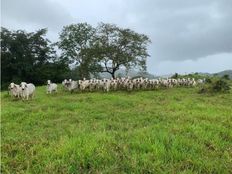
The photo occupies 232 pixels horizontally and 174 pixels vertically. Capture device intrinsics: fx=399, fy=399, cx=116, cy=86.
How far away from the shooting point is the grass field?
7.59m

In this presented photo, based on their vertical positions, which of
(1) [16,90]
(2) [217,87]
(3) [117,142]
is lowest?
(3) [117,142]

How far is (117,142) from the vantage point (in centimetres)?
885

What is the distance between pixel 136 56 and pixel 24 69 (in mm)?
13029

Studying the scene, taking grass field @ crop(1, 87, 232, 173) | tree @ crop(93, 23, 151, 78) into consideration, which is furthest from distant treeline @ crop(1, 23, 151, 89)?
grass field @ crop(1, 87, 232, 173)

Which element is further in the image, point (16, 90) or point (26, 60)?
point (26, 60)

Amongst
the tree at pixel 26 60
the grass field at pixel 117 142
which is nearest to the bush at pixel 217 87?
the grass field at pixel 117 142

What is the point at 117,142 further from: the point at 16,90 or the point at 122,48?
the point at 122,48

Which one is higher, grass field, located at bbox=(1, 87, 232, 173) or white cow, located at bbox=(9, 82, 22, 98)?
white cow, located at bbox=(9, 82, 22, 98)

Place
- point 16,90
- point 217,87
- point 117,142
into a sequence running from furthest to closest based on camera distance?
point 217,87, point 16,90, point 117,142

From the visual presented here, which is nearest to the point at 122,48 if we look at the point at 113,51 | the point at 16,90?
the point at 113,51

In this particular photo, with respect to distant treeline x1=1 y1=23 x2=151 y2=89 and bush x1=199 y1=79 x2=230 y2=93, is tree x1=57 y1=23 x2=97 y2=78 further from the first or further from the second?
bush x1=199 y1=79 x2=230 y2=93

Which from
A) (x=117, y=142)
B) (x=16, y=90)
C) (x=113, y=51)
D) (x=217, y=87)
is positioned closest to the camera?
(x=117, y=142)

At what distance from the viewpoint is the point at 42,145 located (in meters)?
8.83

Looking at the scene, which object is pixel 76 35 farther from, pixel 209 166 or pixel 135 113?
pixel 209 166
